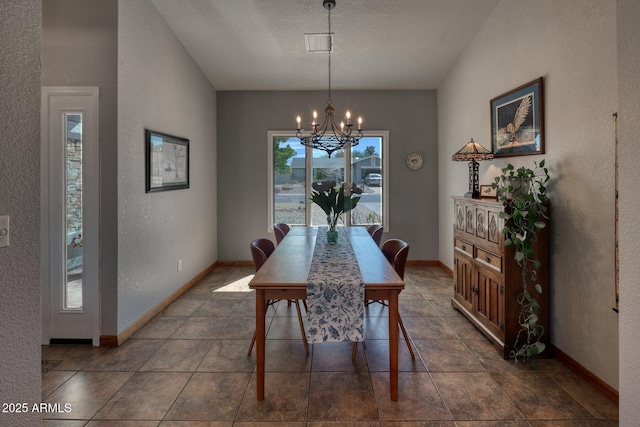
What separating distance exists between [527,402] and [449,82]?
4.17 metres

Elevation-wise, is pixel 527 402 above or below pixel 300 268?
below

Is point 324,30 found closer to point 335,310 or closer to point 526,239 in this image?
point 526,239

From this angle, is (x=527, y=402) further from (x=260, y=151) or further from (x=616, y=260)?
(x=260, y=151)

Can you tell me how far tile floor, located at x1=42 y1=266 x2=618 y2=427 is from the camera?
73.4 inches

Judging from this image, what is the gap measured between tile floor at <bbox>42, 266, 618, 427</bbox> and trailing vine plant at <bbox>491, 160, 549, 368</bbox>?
0.19m

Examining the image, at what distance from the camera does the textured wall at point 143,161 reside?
110 inches

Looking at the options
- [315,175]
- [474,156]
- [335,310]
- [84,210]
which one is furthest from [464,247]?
[84,210]

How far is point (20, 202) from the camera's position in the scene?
4.11 ft

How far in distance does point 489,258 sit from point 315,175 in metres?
3.34

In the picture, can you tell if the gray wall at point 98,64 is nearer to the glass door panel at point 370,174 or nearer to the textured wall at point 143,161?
the textured wall at point 143,161

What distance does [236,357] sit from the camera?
2.53 m

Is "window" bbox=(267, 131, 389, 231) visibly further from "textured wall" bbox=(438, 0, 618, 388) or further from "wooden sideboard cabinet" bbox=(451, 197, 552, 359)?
"textured wall" bbox=(438, 0, 618, 388)

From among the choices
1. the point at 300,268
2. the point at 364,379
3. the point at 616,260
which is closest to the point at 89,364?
the point at 300,268

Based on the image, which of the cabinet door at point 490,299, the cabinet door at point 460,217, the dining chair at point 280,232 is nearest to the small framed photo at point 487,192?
the cabinet door at point 460,217
